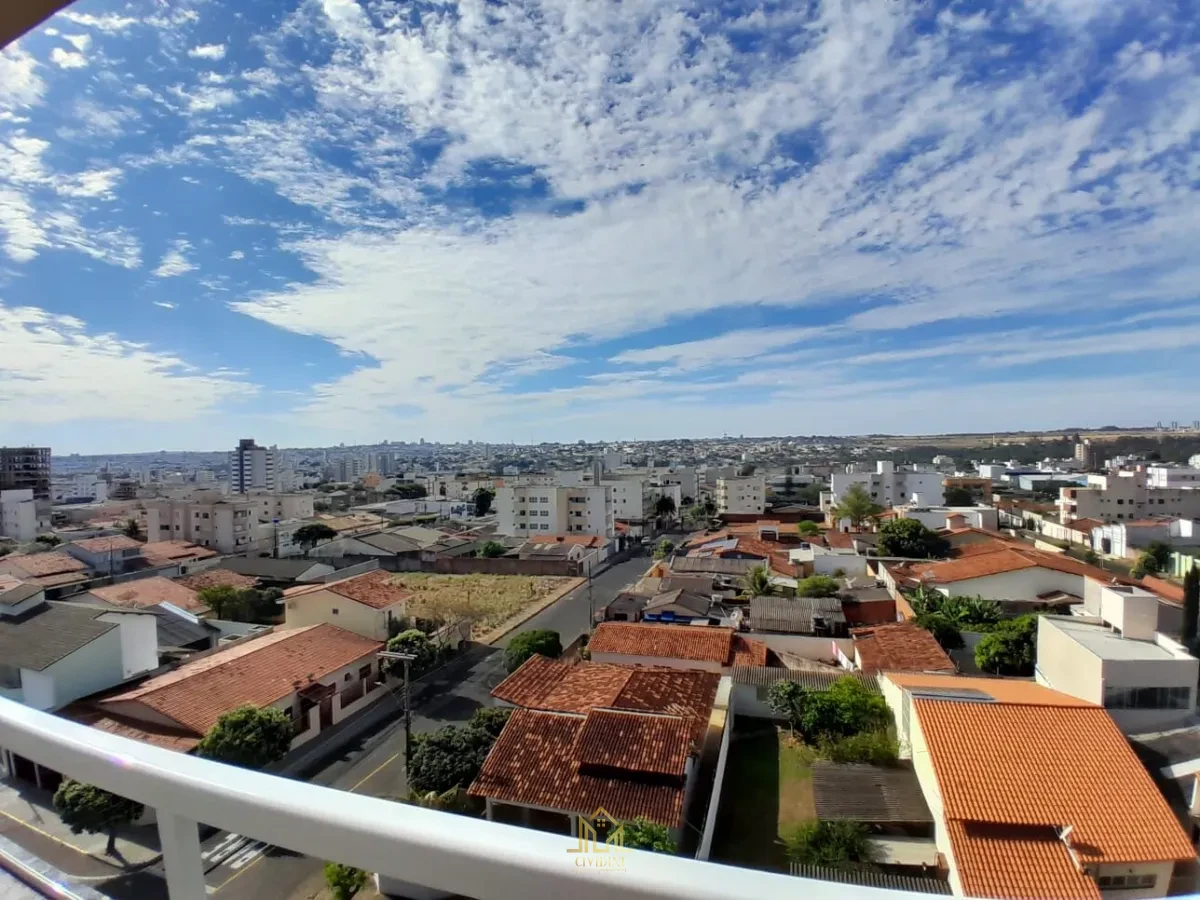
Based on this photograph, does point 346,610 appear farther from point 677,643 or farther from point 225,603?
point 677,643

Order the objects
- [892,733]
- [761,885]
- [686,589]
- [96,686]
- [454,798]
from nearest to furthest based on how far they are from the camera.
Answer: [761,885]
[454,798]
[892,733]
[96,686]
[686,589]

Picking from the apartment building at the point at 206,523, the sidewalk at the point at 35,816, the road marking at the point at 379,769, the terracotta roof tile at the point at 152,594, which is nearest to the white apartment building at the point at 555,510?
the apartment building at the point at 206,523

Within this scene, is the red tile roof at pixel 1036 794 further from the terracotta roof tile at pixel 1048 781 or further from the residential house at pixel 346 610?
the residential house at pixel 346 610

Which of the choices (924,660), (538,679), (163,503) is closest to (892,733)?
(924,660)

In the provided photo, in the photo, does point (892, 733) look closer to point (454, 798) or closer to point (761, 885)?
point (454, 798)

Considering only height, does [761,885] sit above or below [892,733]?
above

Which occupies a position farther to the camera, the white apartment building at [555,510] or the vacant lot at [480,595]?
the white apartment building at [555,510]

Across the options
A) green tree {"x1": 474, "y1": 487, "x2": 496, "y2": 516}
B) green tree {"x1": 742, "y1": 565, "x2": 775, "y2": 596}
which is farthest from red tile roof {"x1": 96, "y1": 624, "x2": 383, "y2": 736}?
green tree {"x1": 474, "y1": 487, "x2": 496, "y2": 516}
